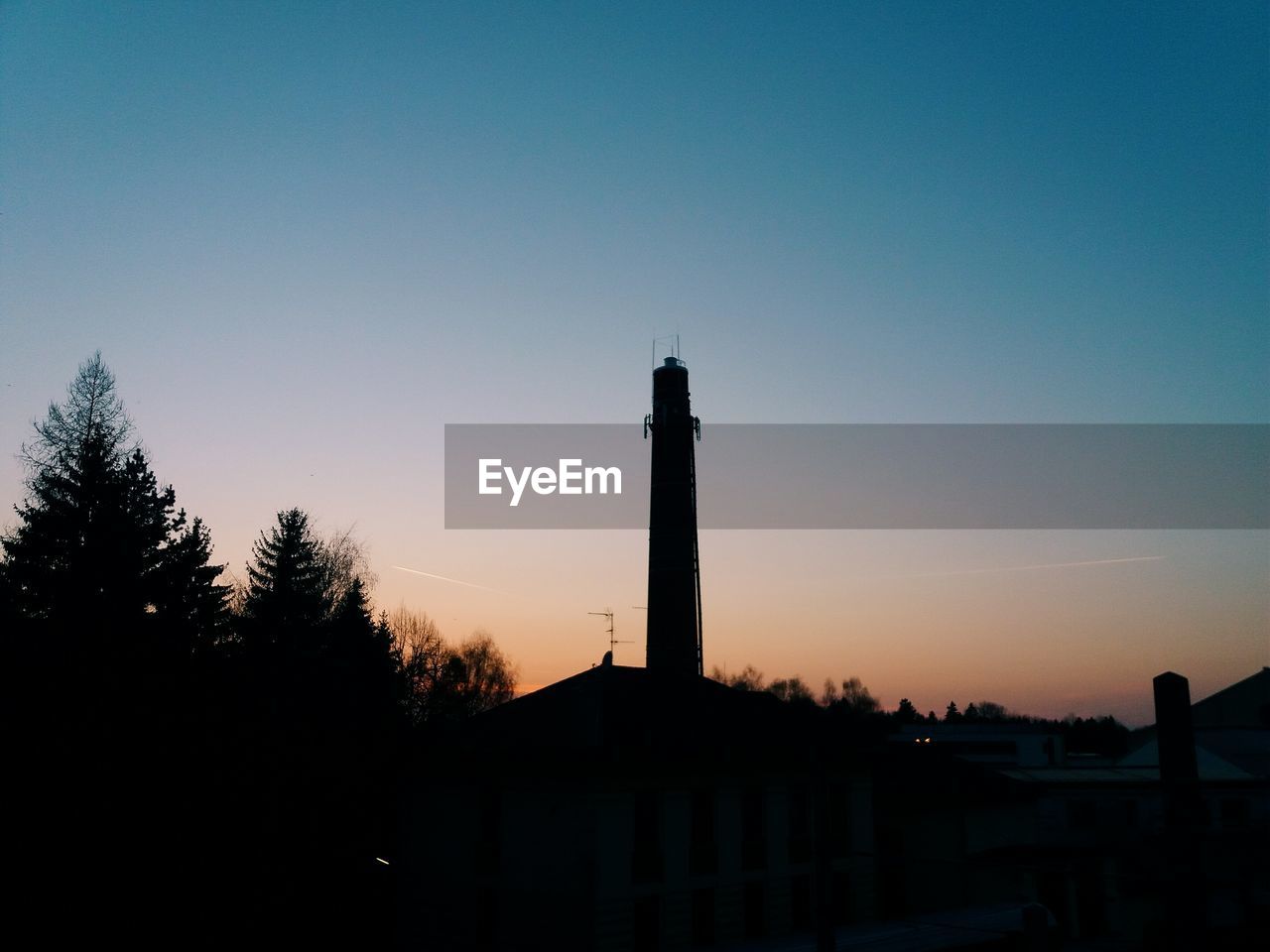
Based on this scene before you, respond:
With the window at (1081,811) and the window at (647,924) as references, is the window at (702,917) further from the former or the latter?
the window at (1081,811)

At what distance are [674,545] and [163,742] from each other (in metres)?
26.2

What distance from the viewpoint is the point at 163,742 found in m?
27.3

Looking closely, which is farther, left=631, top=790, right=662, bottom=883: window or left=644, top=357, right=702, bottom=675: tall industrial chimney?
left=644, top=357, right=702, bottom=675: tall industrial chimney

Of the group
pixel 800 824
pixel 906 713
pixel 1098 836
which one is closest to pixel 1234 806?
pixel 800 824

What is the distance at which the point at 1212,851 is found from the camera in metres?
3.22

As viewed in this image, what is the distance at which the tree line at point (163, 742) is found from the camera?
82.6 feet

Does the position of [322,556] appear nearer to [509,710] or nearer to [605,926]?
[509,710]

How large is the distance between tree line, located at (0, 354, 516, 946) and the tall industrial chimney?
1418cm

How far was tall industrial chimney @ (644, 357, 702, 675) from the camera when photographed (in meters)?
45.8

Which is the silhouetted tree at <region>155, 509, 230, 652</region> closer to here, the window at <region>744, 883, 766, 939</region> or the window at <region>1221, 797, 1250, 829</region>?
the window at <region>744, 883, 766, 939</region>

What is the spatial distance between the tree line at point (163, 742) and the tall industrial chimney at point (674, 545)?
14.2m

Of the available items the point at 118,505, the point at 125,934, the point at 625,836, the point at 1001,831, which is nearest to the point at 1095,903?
the point at 1001,831

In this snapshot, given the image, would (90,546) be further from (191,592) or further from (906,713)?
(906,713)

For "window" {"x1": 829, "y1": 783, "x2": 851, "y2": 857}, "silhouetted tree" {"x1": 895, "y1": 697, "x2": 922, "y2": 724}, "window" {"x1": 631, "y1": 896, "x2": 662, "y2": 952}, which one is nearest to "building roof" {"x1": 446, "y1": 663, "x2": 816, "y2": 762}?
"window" {"x1": 829, "y1": 783, "x2": 851, "y2": 857}
